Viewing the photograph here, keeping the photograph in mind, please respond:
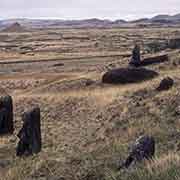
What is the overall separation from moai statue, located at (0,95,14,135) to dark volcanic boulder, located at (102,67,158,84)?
13.7m

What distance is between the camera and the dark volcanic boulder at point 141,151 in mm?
11102

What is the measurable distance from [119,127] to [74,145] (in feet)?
12.4

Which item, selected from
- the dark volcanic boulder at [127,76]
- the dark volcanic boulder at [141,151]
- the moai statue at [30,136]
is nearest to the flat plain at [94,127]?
the dark volcanic boulder at [141,151]

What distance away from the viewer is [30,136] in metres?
19.5

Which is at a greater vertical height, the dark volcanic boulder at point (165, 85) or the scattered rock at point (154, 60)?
the dark volcanic boulder at point (165, 85)

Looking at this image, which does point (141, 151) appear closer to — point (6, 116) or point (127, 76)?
point (6, 116)

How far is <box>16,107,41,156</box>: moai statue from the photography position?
1877 cm

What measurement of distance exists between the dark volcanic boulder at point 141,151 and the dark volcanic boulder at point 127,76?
24932 mm

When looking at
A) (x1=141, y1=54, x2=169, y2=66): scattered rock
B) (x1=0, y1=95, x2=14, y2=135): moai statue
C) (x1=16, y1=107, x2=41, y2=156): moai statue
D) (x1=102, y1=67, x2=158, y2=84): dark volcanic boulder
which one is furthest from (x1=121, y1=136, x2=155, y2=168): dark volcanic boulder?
(x1=141, y1=54, x2=169, y2=66): scattered rock

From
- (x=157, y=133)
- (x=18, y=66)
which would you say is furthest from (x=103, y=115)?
(x=18, y=66)

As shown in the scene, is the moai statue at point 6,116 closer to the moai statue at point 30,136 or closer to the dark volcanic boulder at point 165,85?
the moai statue at point 30,136

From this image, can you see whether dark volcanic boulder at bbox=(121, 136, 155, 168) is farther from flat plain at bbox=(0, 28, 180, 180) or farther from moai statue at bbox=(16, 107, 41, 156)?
moai statue at bbox=(16, 107, 41, 156)

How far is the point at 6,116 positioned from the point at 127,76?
1429cm

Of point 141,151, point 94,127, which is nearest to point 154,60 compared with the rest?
point 94,127
